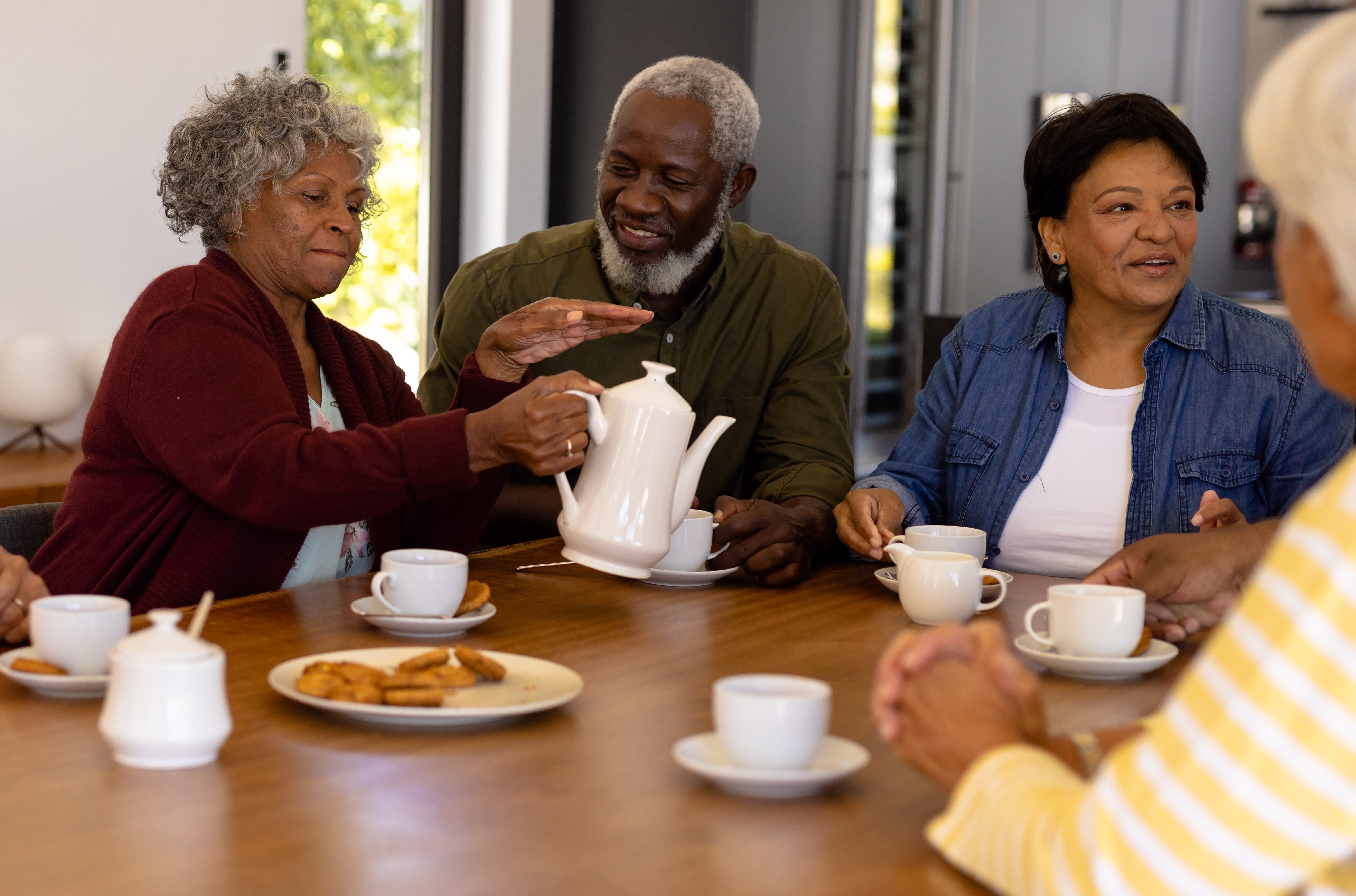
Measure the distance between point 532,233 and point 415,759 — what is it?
5.71 feet

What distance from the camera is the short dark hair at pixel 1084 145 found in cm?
201

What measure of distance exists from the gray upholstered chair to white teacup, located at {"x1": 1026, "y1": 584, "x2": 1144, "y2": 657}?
1260 millimetres

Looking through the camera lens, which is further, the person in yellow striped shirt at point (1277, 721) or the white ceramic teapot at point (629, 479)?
the white ceramic teapot at point (629, 479)

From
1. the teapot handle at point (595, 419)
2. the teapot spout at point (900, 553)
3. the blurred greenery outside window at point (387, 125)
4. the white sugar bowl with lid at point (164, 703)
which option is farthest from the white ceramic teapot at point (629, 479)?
the blurred greenery outside window at point (387, 125)

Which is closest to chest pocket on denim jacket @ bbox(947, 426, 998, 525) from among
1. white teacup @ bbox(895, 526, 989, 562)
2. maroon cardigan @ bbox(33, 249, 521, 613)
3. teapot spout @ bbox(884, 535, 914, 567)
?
white teacup @ bbox(895, 526, 989, 562)

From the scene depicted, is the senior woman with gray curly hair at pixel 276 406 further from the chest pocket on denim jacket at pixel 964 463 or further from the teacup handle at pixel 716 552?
the chest pocket on denim jacket at pixel 964 463

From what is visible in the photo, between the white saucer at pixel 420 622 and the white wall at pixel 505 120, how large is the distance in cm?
288

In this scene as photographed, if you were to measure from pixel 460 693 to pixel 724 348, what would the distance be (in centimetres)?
142

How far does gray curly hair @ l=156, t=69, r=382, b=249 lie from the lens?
1.81 m

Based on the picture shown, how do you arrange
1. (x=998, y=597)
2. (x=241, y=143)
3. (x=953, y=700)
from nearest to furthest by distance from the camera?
(x=953, y=700) < (x=998, y=597) < (x=241, y=143)

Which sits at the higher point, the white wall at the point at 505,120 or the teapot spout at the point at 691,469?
the white wall at the point at 505,120

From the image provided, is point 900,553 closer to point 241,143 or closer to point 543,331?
point 543,331

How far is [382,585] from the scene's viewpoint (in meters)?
1.37

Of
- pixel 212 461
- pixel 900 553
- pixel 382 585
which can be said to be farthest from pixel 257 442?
pixel 900 553
